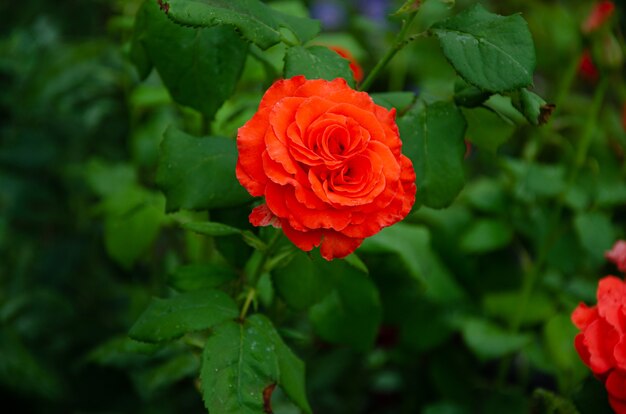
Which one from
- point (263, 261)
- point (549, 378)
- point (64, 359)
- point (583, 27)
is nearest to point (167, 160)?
point (263, 261)

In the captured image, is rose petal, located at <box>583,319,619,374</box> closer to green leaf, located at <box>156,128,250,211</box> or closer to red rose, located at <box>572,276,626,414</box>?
red rose, located at <box>572,276,626,414</box>

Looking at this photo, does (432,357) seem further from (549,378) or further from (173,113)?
(173,113)

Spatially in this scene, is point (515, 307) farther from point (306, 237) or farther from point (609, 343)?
point (306, 237)

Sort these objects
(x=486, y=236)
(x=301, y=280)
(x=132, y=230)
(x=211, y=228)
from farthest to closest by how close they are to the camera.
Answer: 1. (x=486, y=236)
2. (x=132, y=230)
3. (x=301, y=280)
4. (x=211, y=228)

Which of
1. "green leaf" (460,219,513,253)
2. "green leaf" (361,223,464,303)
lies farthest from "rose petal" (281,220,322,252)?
"green leaf" (460,219,513,253)

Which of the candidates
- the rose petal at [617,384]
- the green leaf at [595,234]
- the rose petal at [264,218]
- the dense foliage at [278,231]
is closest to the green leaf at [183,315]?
the dense foliage at [278,231]

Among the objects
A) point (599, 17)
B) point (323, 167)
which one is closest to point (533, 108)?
point (323, 167)
